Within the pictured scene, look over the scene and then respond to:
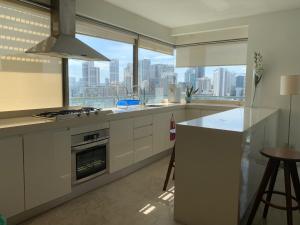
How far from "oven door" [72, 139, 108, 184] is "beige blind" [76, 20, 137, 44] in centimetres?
156

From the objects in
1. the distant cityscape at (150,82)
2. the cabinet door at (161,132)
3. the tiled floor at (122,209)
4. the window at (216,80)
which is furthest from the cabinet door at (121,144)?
the window at (216,80)

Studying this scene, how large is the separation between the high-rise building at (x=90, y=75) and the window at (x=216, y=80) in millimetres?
2058

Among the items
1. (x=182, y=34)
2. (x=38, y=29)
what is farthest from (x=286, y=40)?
(x=38, y=29)

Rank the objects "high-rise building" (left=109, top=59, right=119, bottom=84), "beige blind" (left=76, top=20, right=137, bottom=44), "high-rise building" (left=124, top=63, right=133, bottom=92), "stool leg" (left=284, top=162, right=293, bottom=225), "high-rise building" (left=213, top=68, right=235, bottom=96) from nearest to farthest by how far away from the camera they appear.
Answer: "stool leg" (left=284, top=162, right=293, bottom=225), "beige blind" (left=76, top=20, right=137, bottom=44), "high-rise building" (left=109, top=59, right=119, bottom=84), "high-rise building" (left=124, top=63, right=133, bottom=92), "high-rise building" (left=213, top=68, right=235, bottom=96)

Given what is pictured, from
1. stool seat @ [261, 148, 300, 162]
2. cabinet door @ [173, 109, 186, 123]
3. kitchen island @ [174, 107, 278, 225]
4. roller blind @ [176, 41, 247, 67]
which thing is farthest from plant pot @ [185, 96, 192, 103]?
stool seat @ [261, 148, 300, 162]

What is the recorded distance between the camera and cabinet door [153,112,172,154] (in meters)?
3.90

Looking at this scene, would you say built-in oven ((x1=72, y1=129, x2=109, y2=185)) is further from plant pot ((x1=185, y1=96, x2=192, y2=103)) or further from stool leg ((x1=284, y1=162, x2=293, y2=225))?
plant pot ((x1=185, y1=96, x2=192, y2=103))

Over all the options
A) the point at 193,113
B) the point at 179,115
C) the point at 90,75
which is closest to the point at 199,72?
the point at 193,113

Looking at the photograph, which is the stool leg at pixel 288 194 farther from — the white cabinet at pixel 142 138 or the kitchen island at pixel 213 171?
the white cabinet at pixel 142 138

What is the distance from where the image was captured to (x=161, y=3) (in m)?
3.41

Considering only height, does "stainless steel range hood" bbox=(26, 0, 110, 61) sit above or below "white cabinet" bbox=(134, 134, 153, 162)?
above

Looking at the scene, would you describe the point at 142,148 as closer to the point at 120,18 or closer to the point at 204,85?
the point at 120,18

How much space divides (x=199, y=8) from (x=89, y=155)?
2704mm

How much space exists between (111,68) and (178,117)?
157 cm
